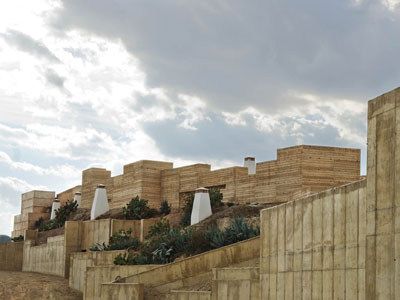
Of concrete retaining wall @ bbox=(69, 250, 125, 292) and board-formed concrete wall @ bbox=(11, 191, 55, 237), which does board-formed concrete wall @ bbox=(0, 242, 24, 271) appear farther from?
board-formed concrete wall @ bbox=(11, 191, 55, 237)

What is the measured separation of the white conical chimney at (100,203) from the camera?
39.0 meters

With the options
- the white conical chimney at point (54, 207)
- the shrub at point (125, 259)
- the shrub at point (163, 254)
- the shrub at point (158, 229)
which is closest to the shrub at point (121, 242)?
the shrub at point (158, 229)

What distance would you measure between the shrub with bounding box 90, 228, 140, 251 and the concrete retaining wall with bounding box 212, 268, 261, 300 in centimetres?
1093

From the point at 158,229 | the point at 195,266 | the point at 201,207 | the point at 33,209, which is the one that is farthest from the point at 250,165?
the point at 33,209

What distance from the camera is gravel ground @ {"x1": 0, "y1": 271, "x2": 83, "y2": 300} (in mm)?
26000

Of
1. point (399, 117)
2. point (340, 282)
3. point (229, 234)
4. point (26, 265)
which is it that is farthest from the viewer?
point (26, 265)

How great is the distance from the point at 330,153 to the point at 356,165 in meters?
1.35

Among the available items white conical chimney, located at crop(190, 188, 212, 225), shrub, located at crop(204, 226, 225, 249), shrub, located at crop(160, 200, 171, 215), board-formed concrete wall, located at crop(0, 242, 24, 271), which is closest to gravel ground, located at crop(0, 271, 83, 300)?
white conical chimney, located at crop(190, 188, 212, 225)

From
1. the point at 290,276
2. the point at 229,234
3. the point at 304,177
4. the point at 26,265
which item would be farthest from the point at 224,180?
the point at 290,276

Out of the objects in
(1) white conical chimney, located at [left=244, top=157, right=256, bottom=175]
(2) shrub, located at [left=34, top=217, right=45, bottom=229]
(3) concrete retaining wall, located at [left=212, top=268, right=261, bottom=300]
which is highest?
(1) white conical chimney, located at [left=244, top=157, right=256, bottom=175]

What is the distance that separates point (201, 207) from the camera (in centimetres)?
2811

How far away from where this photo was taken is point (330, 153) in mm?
27594

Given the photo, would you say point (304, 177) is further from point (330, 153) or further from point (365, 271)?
point (365, 271)

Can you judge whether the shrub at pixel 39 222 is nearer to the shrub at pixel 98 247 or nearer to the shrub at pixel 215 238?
the shrub at pixel 98 247
